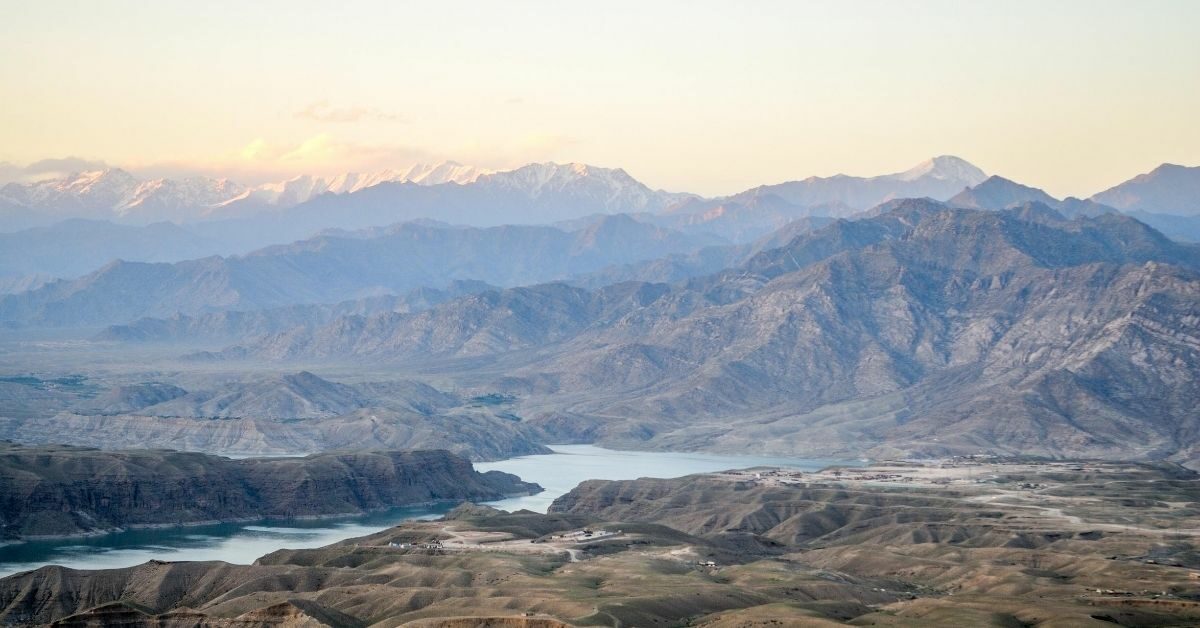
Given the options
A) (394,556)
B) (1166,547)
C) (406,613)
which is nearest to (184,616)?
(406,613)

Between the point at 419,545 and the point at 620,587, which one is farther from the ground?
the point at 419,545

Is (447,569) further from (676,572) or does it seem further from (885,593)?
(885,593)

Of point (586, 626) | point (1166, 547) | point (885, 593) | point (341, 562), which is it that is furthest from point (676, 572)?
point (1166, 547)

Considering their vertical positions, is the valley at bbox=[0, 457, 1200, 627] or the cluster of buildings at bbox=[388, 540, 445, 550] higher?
the cluster of buildings at bbox=[388, 540, 445, 550]

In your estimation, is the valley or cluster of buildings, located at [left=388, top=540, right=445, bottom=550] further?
cluster of buildings, located at [left=388, top=540, right=445, bottom=550]

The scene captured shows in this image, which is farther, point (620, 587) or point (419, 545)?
point (419, 545)

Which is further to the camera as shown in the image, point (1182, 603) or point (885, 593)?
point (885, 593)

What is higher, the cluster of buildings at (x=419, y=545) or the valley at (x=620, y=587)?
the cluster of buildings at (x=419, y=545)

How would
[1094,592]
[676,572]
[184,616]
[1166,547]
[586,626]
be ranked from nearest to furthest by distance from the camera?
[586,626] → [184,616] → [1094,592] → [676,572] → [1166,547]

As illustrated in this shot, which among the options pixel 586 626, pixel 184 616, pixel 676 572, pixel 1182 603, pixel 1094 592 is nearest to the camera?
pixel 586 626

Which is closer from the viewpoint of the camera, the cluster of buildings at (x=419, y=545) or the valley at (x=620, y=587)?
the valley at (x=620, y=587)

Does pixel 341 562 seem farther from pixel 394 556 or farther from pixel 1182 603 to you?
pixel 1182 603
